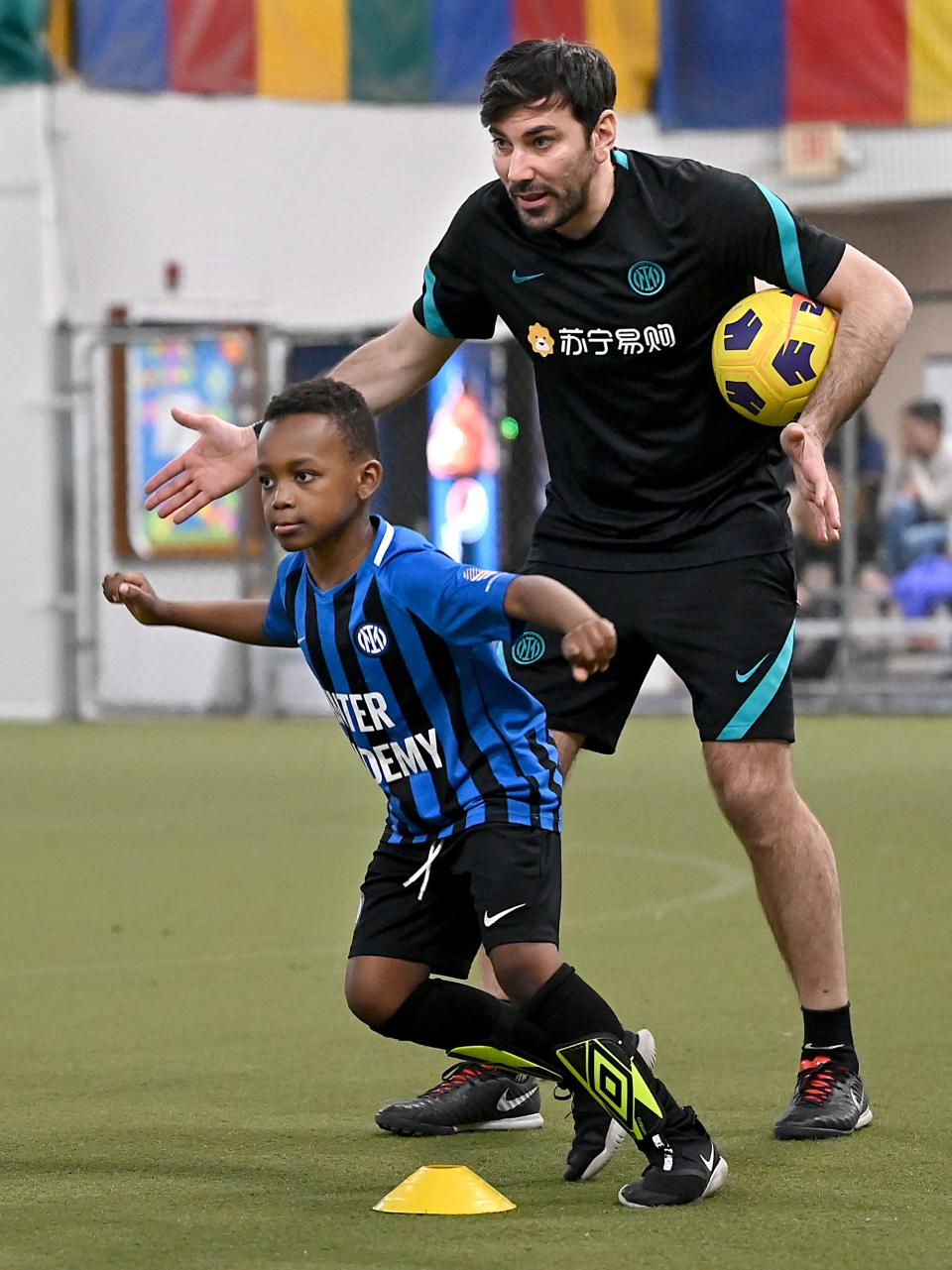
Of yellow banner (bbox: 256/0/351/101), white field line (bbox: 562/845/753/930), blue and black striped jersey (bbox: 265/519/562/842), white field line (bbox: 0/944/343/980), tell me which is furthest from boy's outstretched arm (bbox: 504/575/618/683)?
yellow banner (bbox: 256/0/351/101)

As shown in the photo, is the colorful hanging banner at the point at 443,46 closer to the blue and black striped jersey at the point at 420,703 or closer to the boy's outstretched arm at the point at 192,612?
the boy's outstretched arm at the point at 192,612

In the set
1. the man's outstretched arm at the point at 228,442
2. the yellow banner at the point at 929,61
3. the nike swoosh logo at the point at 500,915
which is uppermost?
the yellow banner at the point at 929,61

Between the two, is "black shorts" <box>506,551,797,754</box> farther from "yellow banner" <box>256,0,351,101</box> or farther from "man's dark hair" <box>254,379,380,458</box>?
"yellow banner" <box>256,0,351,101</box>

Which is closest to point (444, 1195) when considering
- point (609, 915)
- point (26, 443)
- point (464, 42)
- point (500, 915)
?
point (500, 915)

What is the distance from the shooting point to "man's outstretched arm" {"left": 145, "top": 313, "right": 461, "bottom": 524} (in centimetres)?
507

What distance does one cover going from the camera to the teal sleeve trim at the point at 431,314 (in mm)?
5309

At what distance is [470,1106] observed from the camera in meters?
5.02

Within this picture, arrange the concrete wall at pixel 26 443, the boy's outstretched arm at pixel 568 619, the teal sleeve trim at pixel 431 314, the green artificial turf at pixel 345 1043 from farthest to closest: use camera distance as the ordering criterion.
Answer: the concrete wall at pixel 26 443, the teal sleeve trim at pixel 431 314, the green artificial turf at pixel 345 1043, the boy's outstretched arm at pixel 568 619

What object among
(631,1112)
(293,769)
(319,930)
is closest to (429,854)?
(631,1112)

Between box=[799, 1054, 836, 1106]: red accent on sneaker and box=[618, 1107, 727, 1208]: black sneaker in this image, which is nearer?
box=[618, 1107, 727, 1208]: black sneaker

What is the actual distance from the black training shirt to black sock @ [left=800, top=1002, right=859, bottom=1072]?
984 mm

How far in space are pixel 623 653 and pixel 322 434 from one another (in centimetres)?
98

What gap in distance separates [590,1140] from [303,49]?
13163mm

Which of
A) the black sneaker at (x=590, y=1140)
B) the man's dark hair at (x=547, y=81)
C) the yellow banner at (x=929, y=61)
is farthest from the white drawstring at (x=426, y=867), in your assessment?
the yellow banner at (x=929, y=61)
